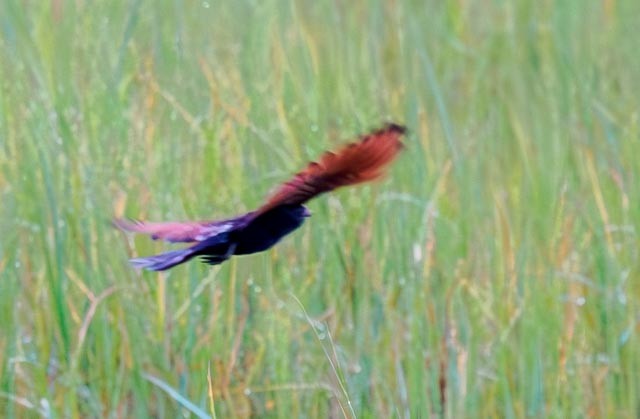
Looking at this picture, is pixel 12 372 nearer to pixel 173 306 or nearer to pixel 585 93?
pixel 173 306

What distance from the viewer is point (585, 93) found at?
2330 millimetres

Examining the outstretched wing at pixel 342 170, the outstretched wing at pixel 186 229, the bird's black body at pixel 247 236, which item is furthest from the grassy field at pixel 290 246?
the outstretched wing at pixel 342 170

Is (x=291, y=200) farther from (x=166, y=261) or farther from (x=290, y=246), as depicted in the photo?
(x=290, y=246)

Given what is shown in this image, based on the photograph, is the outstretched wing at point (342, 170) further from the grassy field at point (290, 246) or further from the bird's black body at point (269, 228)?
the grassy field at point (290, 246)

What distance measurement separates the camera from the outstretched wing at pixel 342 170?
2.82ft

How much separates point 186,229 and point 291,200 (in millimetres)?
191

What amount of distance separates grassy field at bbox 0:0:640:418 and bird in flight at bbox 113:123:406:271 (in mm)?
379

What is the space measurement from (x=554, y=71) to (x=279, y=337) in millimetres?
1188

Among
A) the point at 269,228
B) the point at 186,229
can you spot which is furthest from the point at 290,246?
the point at 269,228

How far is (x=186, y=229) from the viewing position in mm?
1037

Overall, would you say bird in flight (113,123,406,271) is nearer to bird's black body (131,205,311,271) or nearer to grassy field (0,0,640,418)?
bird's black body (131,205,311,271)

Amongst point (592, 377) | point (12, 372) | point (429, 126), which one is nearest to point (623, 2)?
point (429, 126)

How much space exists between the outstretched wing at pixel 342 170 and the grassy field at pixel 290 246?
0.48m

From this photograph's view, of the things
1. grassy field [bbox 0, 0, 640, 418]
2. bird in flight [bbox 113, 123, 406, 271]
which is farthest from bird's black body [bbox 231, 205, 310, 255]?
grassy field [bbox 0, 0, 640, 418]
